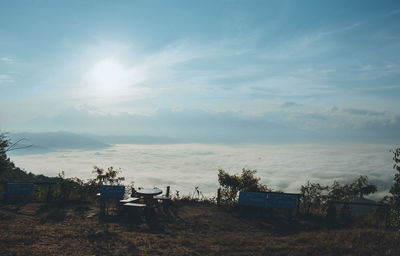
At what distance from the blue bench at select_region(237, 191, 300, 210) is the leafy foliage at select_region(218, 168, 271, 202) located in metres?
2.20

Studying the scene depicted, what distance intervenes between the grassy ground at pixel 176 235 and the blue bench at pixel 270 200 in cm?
60

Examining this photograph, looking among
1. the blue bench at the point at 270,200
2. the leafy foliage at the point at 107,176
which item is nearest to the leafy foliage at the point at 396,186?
the blue bench at the point at 270,200

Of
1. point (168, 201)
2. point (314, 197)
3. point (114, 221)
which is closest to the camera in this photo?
point (114, 221)

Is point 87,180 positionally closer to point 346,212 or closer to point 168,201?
point 168,201

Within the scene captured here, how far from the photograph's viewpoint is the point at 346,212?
12102 millimetres

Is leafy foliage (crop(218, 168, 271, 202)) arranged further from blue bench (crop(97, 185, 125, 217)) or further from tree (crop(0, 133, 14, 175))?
tree (crop(0, 133, 14, 175))

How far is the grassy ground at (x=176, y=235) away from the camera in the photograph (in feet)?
24.5

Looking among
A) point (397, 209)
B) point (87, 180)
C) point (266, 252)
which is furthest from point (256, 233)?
point (87, 180)

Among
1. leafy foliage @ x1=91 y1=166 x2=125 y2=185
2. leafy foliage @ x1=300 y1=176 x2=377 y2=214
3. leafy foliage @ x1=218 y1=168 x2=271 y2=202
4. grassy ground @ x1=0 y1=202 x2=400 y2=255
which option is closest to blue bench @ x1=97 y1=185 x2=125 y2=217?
grassy ground @ x1=0 y1=202 x2=400 y2=255

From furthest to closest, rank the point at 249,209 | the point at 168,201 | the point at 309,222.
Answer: the point at 168,201 → the point at 249,209 → the point at 309,222

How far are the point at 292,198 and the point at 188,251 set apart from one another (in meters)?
6.19

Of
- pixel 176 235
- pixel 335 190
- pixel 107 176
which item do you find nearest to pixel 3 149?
pixel 107 176

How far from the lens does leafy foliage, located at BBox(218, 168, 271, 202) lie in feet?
48.4

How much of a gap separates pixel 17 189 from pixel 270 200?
1239 centimetres
